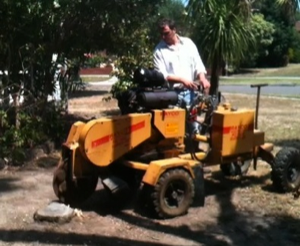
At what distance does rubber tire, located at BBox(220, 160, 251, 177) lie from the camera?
27.5 feet

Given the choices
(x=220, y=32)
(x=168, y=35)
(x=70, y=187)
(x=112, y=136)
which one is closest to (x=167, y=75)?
(x=168, y=35)

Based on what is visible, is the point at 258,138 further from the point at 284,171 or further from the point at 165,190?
the point at 165,190

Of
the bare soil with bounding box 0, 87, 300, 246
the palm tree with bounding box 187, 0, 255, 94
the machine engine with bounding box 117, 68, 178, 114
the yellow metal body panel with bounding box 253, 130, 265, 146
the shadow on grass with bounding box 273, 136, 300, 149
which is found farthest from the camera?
the palm tree with bounding box 187, 0, 255, 94

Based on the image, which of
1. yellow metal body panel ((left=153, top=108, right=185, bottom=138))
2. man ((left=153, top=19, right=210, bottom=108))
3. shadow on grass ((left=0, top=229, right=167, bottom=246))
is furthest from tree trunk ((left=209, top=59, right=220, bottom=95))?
shadow on grass ((left=0, top=229, right=167, bottom=246))

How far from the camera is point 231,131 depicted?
291 inches

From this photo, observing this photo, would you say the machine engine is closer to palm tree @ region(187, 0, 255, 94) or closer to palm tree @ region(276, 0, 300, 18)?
palm tree @ region(276, 0, 300, 18)

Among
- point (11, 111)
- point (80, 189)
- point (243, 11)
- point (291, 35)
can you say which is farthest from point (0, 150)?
point (291, 35)

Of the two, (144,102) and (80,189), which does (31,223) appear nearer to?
(80,189)

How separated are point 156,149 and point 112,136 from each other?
0.69 metres

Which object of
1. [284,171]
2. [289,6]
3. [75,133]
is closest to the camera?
[75,133]

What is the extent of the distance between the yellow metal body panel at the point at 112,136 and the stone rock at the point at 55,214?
52 centimetres

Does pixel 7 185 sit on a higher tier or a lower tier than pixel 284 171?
lower

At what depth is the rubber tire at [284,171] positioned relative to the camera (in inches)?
300

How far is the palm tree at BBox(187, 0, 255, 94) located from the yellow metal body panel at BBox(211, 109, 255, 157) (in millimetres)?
5105
